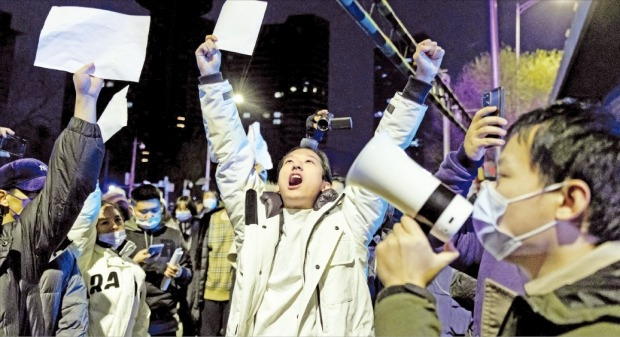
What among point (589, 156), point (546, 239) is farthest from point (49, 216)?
point (589, 156)

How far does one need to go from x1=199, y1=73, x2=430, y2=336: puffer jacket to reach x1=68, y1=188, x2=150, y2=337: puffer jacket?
1.41 meters

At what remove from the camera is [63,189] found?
2648 mm

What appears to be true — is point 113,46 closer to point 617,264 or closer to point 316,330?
point 316,330

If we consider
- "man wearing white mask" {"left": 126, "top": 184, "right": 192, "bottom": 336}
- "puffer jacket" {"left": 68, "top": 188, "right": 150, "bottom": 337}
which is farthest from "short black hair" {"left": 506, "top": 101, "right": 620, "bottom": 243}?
"man wearing white mask" {"left": 126, "top": 184, "right": 192, "bottom": 336}

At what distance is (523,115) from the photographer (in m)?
1.64

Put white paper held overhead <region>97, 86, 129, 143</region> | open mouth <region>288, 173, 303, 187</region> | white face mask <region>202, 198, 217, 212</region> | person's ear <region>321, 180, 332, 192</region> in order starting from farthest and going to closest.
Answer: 1. white face mask <region>202, 198, 217, 212</region>
2. white paper held overhead <region>97, 86, 129, 143</region>
3. person's ear <region>321, 180, 332, 192</region>
4. open mouth <region>288, 173, 303, 187</region>

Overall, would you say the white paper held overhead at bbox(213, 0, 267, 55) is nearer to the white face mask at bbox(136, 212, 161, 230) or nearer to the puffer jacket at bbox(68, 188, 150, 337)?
the puffer jacket at bbox(68, 188, 150, 337)

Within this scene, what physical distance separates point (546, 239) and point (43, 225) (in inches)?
93.0

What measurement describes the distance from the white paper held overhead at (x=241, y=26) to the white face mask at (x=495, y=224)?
1.92 m

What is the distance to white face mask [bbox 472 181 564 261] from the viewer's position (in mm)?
1482

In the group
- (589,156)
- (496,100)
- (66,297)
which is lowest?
(66,297)

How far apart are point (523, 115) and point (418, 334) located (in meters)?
0.74

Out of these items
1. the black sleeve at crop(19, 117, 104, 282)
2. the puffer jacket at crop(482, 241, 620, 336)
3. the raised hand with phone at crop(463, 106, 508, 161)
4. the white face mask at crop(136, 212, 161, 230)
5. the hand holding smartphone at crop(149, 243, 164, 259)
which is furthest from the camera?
the white face mask at crop(136, 212, 161, 230)

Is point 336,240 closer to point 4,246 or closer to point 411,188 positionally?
point 411,188
